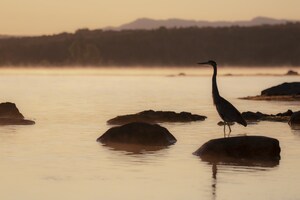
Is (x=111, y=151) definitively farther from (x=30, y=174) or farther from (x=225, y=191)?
(x=225, y=191)

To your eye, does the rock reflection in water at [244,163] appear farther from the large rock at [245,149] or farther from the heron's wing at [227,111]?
the heron's wing at [227,111]

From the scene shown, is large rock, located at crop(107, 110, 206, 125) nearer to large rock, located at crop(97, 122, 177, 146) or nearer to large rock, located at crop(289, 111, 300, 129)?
large rock, located at crop(289, 111, 300, 129)

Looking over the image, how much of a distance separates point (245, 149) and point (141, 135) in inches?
196

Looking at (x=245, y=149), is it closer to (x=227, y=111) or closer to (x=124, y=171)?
(x=124, y=171)

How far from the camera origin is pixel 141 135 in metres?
29.8

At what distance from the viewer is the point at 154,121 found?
41.2 meters

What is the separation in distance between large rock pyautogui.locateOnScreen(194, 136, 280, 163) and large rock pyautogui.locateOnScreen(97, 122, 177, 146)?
12.6 feet

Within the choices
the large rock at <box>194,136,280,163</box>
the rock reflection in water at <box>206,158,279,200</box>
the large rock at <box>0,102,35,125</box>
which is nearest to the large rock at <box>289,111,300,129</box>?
the large rock at <box>0,102,35,125</box>

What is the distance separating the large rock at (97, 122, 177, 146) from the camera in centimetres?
2962

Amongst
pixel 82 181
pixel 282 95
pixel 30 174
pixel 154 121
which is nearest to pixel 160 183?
pixel 82 181

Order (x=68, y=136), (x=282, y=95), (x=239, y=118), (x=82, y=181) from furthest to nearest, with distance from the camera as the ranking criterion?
1. (x=282, y=95)
2. (x=68, y=136)
3. (x=239, y=118)
4. (x=82, y=181)

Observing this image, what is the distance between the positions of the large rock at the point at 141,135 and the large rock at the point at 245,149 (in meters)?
3.83

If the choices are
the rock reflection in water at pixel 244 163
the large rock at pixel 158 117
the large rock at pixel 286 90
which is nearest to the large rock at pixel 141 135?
the rock reflection in water at pixel 244 163

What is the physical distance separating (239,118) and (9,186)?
1199 centimetres
